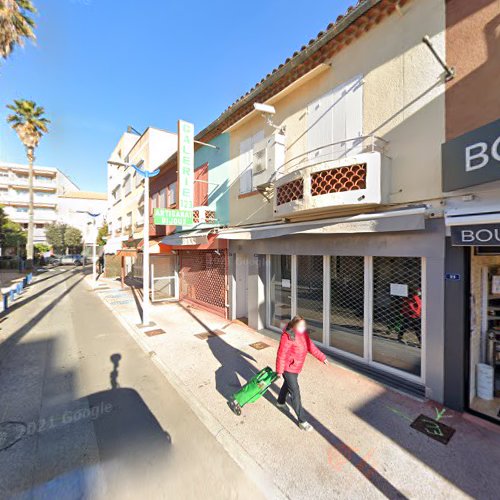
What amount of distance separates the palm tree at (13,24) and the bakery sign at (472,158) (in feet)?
50.2

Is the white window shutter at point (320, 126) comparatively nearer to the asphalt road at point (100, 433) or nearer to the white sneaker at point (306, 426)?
the white sneaker at point (306, 426)

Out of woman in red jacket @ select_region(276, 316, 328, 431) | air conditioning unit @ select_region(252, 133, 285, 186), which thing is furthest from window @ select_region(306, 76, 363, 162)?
woman in red jacket @ select_region(276, 316, 328, 431)

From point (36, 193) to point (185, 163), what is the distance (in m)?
54.3

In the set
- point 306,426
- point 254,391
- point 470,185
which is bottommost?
point 306,426

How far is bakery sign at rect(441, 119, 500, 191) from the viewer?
3.58 meters

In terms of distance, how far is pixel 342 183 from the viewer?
5211 millimetres

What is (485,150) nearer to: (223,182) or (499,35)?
(499,35)

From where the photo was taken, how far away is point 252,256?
8484mm

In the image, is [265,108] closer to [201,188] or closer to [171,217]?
[171,217]

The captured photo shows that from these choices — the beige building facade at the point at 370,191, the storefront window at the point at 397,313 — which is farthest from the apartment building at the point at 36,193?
the storefront window at the point at 397,313

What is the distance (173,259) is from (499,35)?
1331 centimetres

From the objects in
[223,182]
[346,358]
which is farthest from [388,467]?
[223,182]

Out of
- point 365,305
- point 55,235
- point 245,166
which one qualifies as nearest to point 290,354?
point 365,305

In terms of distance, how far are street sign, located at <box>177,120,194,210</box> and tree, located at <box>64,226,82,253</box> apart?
46.2 metres
